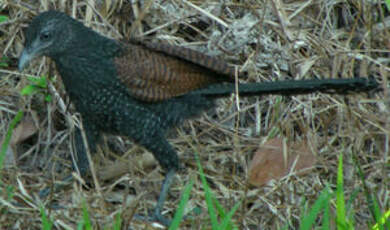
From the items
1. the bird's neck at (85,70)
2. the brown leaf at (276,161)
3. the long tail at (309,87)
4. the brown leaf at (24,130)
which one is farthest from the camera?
the brown leaf at (24,130)

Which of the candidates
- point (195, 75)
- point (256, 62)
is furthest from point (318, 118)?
point (195, 75)

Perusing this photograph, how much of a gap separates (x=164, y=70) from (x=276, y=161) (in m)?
0.72

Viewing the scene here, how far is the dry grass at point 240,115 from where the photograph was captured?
3.24 m

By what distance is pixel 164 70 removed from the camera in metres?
3.43

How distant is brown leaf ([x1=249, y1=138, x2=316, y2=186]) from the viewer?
11.3 feet

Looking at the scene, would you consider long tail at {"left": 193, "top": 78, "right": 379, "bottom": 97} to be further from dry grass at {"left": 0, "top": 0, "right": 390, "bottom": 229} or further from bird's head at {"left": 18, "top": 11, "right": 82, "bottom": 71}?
bird's head at {"left": 18, "top": 11, "right": 82, "bottom": 71}

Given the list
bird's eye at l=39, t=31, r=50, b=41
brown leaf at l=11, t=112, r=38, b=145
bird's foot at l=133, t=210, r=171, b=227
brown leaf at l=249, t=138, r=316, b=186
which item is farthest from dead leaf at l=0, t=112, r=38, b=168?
brown leaf at l=249, t=138, r=316, b=186

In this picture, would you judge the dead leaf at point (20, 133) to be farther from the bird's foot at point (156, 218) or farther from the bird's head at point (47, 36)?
the bird's foot at point (156, 218)

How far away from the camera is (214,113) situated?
409cm

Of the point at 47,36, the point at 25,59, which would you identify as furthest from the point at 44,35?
the point at 25,59

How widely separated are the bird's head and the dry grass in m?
0.56

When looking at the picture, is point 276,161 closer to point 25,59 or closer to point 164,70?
point 164,70

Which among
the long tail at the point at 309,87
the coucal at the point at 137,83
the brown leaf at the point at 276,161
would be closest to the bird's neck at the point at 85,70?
the coucal at the point at 137,83

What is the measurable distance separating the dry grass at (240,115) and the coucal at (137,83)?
0.26 metres
